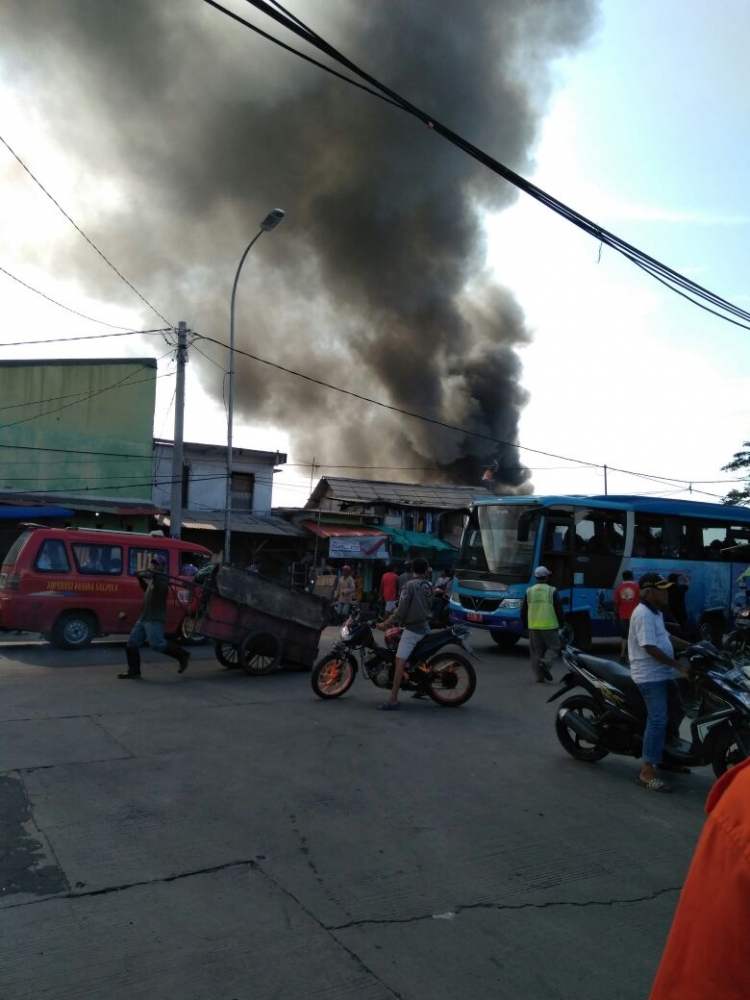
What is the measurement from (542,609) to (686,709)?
4335 mm

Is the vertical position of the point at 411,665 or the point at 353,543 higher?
the point at 353,543

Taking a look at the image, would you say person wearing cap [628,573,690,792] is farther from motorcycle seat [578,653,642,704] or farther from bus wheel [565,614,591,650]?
bus wheel [565,614,591,650]

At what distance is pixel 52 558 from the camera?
39.9ft

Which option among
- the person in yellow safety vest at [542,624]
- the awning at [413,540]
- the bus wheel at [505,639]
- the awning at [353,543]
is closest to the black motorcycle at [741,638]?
the person in yellow safety vest at [542,624]

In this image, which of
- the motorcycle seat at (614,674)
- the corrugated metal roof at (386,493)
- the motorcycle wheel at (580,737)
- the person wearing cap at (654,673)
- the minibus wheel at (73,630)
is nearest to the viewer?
the person wearing cap at (654,673)

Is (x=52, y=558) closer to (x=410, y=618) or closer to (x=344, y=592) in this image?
(x=410, y=618)

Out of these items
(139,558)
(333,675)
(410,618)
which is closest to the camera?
(410,618)

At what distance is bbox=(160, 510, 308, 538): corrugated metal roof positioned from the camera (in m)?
24.9

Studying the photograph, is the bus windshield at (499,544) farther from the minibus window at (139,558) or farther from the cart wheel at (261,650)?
the minibus window at (139,558)

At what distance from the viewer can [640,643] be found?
6035 millimetres

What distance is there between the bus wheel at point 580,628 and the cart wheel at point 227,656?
6664 mm

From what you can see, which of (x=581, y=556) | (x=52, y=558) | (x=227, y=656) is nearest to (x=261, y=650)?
(x=227, y=656)

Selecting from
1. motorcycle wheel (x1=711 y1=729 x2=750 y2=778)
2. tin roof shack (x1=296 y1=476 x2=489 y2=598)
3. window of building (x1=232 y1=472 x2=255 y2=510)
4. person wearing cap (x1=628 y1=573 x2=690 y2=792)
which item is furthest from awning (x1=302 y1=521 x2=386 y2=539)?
motorcycle wheel (x1=711 y1=729 x2=750 y2=778)

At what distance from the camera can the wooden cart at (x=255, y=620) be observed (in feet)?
34.4
